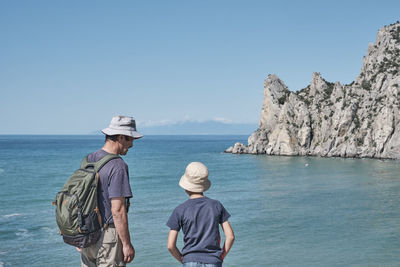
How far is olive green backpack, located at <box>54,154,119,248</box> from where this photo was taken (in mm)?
5156

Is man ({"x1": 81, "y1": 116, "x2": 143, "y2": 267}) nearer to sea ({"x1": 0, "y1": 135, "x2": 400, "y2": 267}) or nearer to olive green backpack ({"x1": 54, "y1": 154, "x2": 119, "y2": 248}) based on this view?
olive green backpack ({"x1": 54, "y1": 154, "x2": 119, "y2": 248})

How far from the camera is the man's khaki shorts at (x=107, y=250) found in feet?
17.9

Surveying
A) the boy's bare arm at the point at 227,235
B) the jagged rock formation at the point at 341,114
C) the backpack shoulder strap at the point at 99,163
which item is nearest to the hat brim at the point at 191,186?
the boy's bare arm at the point at 227,235

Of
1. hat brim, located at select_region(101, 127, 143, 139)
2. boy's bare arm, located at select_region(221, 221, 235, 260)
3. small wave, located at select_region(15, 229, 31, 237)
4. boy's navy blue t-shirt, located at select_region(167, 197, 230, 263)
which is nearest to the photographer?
boy's navy blue t-shirt, located at select_region(167, 197, 230, 263)

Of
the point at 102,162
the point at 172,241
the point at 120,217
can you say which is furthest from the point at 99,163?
the point at 172,241

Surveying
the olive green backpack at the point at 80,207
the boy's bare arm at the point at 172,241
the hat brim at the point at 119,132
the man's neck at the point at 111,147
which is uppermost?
the hat brim at the point at 119,132

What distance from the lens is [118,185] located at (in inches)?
206

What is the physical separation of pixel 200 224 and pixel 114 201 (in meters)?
1.10

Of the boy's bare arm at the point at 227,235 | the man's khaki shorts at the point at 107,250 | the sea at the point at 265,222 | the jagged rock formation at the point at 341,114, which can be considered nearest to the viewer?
the boy's bare arm at the point at 227,235

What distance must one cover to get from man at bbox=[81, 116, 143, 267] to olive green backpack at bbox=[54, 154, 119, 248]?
111mm

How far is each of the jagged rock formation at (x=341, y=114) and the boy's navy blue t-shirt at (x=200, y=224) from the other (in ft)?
229

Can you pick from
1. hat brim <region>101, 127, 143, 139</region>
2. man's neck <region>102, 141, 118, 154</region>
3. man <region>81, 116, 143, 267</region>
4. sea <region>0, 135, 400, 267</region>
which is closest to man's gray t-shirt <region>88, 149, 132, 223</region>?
man <region>81, 116, 143, 267</region>

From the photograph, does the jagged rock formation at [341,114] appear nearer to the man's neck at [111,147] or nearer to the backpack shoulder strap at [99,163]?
the man's neck at [111,147]

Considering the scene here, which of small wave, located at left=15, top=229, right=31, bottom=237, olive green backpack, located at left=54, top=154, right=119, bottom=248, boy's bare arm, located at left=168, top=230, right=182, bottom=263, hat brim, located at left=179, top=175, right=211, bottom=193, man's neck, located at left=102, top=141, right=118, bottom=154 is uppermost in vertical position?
man's neck, located at left=102, top=141, right=118, bottom=154
